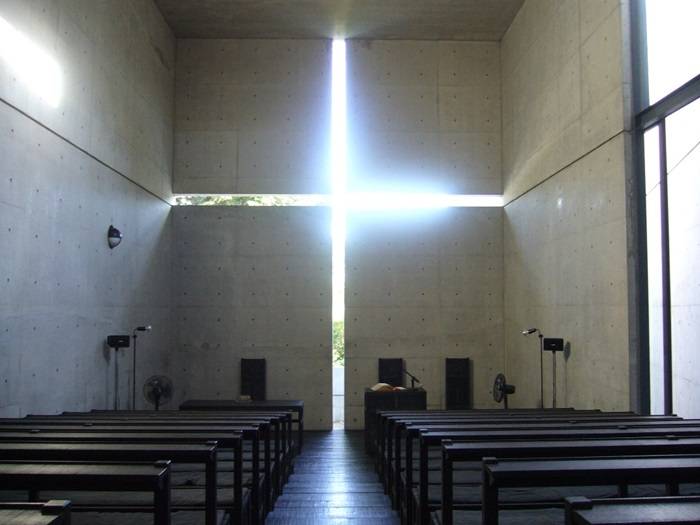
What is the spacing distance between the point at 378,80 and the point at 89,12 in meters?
4.41

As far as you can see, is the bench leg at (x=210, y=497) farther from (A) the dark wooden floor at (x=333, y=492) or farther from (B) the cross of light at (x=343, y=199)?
(B) the cross of light at (x=343, y=199)

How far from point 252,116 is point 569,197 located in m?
4.79

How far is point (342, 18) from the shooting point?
8.41 meters

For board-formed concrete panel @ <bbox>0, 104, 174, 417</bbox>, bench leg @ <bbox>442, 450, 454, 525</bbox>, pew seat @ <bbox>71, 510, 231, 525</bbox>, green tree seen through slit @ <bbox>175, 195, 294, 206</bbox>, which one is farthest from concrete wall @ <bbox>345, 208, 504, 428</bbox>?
bench leg @ <bbox>442, 450, 454, 525</bbox>

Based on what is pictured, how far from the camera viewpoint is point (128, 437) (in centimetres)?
252

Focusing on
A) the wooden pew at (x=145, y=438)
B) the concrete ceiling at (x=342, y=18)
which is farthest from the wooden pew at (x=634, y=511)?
the concrete ceiling at (x=342, y=18)

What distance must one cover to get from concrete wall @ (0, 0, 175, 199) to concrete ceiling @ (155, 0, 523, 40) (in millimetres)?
484

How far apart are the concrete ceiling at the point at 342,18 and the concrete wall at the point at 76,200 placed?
68 cm

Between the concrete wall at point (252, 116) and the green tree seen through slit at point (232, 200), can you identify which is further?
the green tree seen through slit at point (232, 200)

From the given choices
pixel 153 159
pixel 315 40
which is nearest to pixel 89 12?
pixel 153 159

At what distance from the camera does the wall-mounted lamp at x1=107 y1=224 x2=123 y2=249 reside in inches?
241

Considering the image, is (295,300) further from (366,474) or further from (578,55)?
(578,55)

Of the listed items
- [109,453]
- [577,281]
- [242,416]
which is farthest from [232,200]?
[109,453]

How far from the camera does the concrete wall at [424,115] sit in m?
9.03
